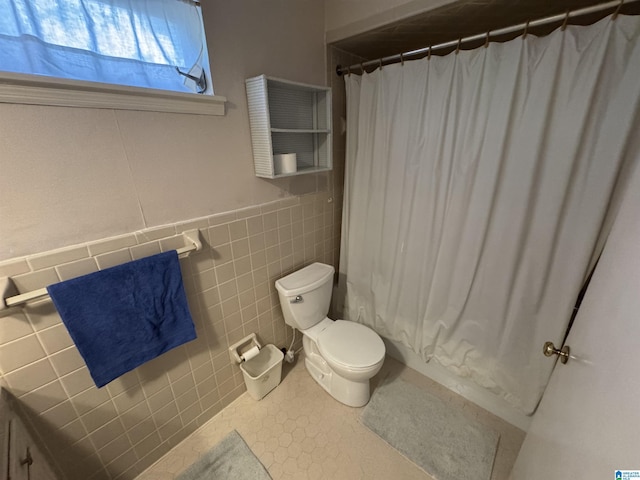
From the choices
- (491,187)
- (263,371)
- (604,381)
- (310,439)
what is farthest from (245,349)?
(491,187)

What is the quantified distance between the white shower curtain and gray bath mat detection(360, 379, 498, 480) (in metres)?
0.26

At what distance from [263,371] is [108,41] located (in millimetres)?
1722

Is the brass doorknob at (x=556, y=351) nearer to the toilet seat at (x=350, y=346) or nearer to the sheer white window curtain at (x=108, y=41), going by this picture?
the toilet seat at (x=350, y=346)

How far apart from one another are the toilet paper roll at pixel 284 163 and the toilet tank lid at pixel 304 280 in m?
0.64

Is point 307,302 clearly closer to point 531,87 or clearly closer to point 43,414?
point 43,414

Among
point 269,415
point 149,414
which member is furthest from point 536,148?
point 149,414

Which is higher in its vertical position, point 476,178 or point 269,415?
point 476,178

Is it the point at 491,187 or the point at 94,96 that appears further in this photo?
the point at 491,187

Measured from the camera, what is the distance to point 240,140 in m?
1.23

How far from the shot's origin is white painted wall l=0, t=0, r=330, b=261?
0.77 meters

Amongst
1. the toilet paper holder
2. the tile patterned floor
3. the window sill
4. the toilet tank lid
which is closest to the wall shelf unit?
the window sill

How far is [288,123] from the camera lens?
1445 mm

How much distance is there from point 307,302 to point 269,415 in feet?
2.30

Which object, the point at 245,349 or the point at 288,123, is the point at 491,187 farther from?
the point at 245,349
